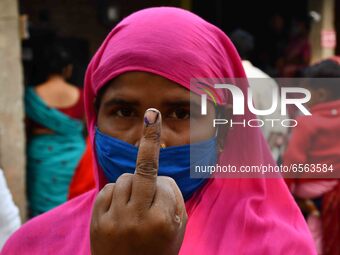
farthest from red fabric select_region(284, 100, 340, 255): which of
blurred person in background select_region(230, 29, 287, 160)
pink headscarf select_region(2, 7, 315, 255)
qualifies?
pink headscarf select_region(2, 7, 315, 255)

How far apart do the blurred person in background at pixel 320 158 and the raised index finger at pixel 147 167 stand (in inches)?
84.4

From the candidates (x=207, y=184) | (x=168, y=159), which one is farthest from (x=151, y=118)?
(x=207, y=184)

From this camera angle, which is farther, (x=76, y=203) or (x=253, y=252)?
(x=76, y=203)

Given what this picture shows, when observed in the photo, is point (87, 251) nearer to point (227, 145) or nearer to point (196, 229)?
point (196, 229)

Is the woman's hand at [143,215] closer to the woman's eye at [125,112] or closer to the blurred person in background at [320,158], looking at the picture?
the woman's eye at [125,112]

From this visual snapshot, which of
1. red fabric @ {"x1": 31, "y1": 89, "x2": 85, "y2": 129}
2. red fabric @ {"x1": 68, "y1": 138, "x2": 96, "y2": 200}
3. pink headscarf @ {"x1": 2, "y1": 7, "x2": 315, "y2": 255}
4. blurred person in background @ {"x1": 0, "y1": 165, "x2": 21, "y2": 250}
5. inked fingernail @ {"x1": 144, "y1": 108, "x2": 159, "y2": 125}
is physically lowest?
red fabric @ {"x1": 68, "y1": 138, "x2": 96, "y2": 200}

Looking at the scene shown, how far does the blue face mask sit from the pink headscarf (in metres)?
0.06

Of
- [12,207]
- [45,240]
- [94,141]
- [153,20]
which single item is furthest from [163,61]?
[12,207]

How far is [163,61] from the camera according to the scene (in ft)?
5.44

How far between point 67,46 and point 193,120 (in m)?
5.59

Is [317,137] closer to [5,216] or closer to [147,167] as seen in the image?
[5,216]

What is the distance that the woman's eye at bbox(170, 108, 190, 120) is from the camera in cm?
165

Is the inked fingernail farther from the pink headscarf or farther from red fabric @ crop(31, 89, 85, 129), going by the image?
red fabric @ crop(31, 89, 85, 129)

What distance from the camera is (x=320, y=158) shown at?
Answer: 3227mm
